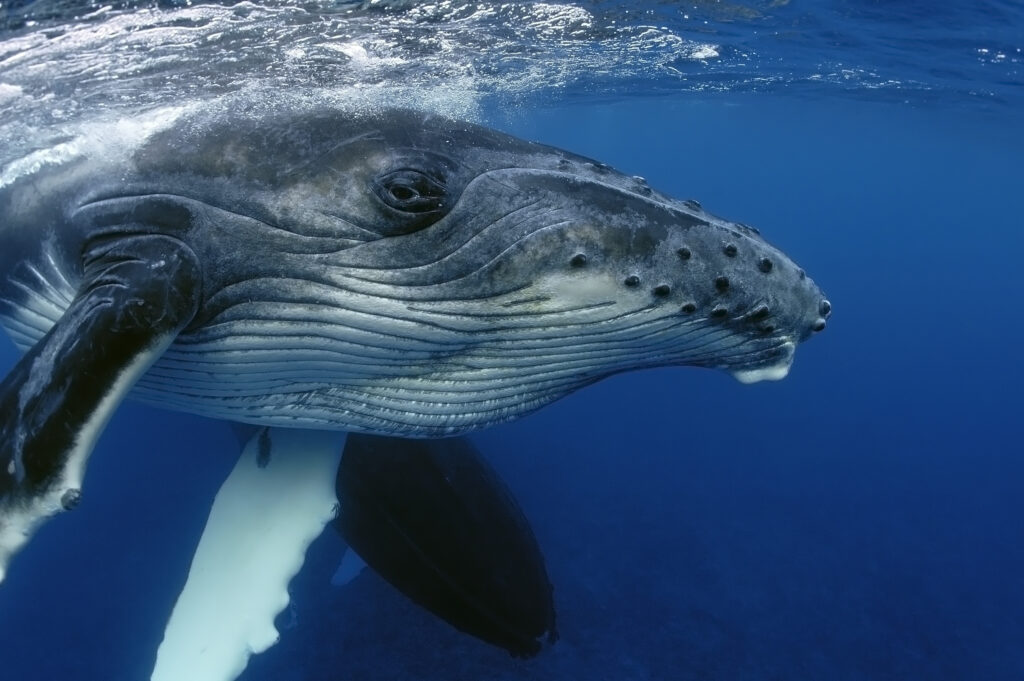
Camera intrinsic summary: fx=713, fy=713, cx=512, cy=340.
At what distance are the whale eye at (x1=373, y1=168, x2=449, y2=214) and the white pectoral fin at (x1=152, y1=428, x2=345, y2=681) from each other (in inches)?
128

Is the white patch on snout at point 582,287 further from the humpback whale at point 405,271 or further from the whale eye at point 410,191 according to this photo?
the whale eye at point 410,191

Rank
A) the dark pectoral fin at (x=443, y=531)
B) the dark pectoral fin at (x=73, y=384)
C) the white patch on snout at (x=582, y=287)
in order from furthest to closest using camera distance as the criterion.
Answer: the dark pectoral fin at (x=443, y=531)
the white patch on snout at (x=582, y=287)
the dark pectoral fin at (x=73, y=384)

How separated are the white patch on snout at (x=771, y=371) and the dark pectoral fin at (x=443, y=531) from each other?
4313mm

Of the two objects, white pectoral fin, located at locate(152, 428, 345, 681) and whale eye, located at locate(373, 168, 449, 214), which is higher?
whale eye, located at locate(373, 168, 449, 214)

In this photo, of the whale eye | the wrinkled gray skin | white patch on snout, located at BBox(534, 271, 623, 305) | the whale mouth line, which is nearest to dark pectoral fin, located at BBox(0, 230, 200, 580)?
the wrinkled gray skin

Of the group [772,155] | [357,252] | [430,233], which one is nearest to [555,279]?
[430,233]

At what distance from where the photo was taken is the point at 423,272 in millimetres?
3725

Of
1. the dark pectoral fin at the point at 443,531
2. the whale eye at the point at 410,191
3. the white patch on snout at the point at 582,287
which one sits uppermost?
the whale eye at the point at 410,191

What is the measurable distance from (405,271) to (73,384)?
1576 millimetres

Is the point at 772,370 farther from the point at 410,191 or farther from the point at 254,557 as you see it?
the point at 254,557

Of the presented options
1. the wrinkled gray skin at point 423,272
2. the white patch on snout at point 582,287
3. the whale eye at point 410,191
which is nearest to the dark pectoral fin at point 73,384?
the wrinkled gray skin at point 423,272

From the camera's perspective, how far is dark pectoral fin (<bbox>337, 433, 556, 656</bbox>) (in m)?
7.52

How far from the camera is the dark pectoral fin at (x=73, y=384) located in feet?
8.94

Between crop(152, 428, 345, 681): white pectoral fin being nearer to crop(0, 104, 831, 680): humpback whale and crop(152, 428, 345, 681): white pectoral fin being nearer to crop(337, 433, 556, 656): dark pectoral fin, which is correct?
crop(337, 433, 556, 656): dark pectoral fin
